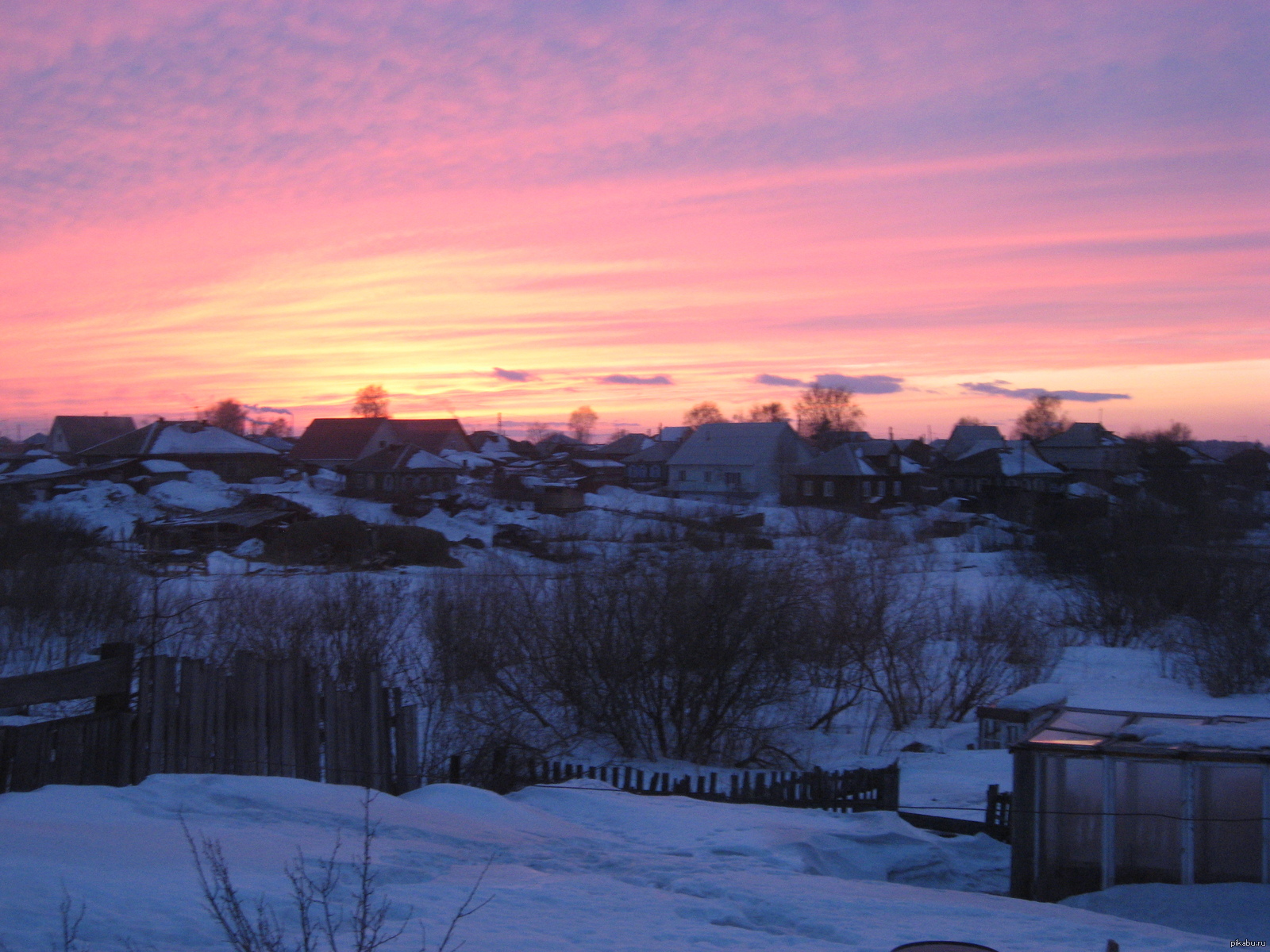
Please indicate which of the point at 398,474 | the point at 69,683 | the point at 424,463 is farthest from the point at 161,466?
the point at 69,683

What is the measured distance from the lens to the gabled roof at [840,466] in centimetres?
6125

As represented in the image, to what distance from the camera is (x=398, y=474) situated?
57469 millimetres

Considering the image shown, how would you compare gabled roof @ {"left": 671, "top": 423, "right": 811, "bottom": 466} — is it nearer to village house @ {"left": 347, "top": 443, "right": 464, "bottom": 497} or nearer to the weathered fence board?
village house @ {"left": 347, "top": 443, "right": 464, "bottom": 497}

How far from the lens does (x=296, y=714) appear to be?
325 inches

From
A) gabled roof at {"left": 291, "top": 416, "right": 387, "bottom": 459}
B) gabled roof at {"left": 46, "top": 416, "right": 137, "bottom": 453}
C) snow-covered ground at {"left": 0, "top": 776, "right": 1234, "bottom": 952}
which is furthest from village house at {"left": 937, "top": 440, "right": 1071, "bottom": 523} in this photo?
gabled roof at {"left": 46, "top": 416, "right": 137, "bottom": 453}

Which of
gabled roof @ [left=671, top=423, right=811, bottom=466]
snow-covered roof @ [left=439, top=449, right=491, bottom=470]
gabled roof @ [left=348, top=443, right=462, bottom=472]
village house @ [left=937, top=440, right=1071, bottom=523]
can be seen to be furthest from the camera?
snow-covered roof @ [left=439, top=449, right=491, bottom=470]

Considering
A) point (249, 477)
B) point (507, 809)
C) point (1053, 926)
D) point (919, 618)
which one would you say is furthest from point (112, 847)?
point (249, 477)

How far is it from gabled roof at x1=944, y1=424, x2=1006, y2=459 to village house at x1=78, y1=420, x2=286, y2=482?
57.4 meters

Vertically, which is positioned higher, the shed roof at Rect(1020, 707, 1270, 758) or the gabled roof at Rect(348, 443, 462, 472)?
the gabled roof at Rect(348, 443, 462, 472)

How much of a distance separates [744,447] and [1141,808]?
5675 cm

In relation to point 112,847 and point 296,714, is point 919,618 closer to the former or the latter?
point 296,714

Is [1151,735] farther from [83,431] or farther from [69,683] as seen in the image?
[83,431]

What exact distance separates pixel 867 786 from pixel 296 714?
22.6 ft

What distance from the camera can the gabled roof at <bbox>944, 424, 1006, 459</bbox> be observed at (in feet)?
291
